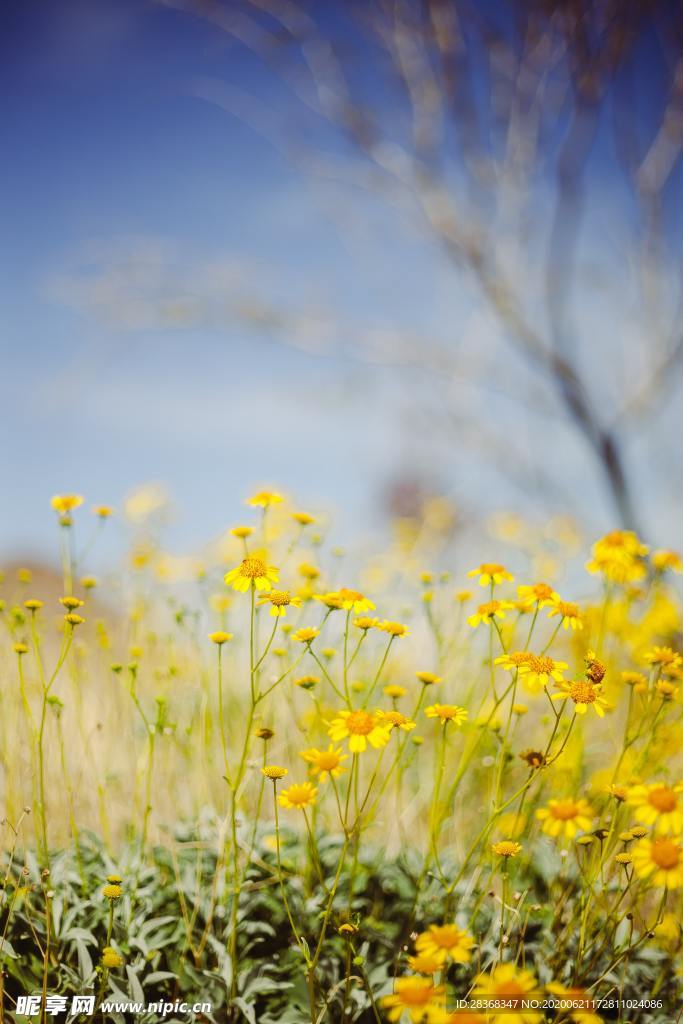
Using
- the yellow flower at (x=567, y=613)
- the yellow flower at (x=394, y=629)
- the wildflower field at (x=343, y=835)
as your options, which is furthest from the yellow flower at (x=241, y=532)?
the yellow flower at (x=567, y=613)

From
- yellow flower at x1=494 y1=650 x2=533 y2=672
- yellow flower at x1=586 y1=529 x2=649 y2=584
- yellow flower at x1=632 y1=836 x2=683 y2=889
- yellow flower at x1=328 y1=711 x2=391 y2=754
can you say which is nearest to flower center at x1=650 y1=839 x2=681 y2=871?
yellow flower at x1=632 y1=836 x2=683 y2=889

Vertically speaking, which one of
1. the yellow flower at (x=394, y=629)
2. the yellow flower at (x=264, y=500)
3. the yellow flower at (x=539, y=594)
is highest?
the yellow flower at (x=264, y=500)

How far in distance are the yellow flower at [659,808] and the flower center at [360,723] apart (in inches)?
17.0

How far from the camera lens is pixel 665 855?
1.06 meters

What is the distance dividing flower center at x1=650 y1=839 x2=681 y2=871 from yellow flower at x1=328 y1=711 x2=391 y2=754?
1.46 feet

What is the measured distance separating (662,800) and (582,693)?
22cm

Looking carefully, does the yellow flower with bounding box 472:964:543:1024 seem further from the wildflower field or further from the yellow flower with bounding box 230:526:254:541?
the yellow flower with bounding box 230:526:254:541

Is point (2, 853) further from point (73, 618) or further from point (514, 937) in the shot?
point (514, 937)

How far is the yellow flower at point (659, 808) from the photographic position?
3.49ft

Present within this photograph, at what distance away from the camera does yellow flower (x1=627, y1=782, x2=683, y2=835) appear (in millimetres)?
1063

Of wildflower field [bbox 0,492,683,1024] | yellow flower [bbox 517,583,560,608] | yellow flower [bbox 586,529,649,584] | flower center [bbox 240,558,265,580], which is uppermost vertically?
yellow flower [bbox 586,529,649,584]

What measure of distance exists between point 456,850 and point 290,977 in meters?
0.74

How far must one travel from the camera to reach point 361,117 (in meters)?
4.62

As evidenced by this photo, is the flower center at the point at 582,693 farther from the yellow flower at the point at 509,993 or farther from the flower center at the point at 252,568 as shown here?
the flower center at the point at 252,568
